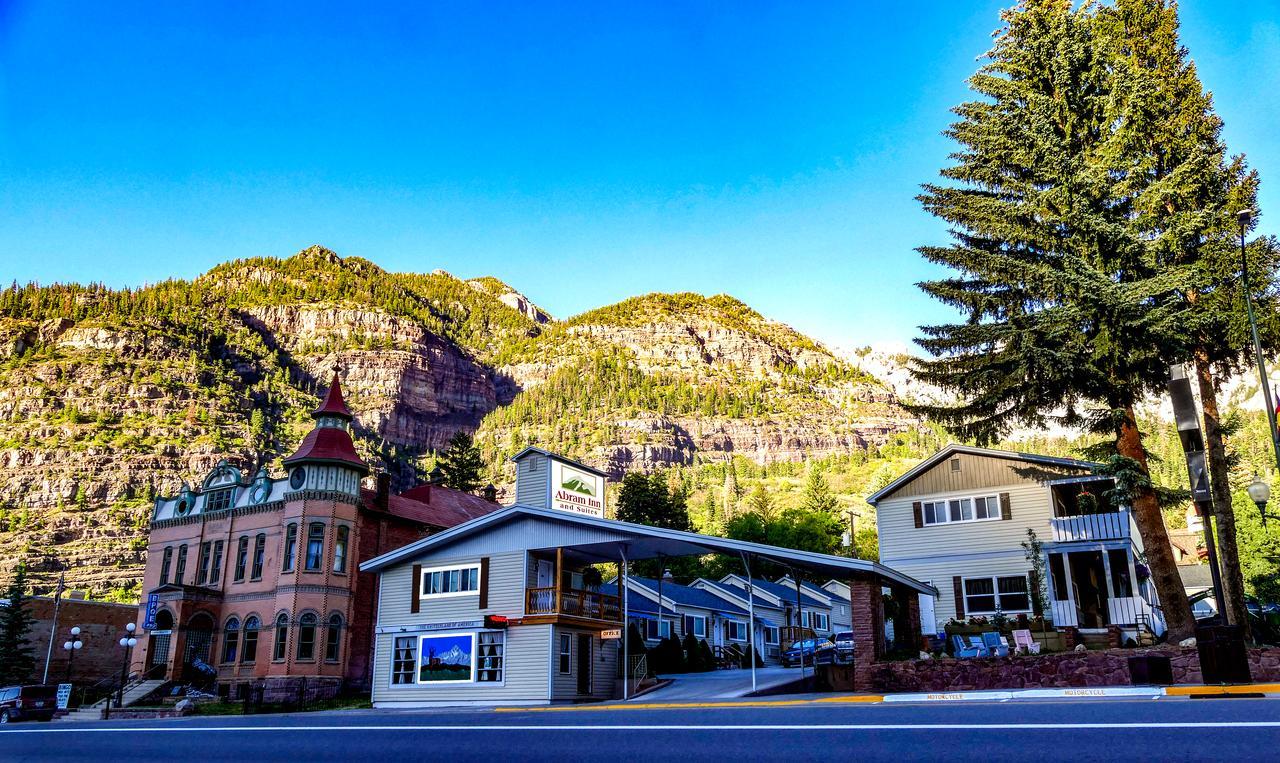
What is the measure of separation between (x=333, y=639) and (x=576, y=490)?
14.6 meters

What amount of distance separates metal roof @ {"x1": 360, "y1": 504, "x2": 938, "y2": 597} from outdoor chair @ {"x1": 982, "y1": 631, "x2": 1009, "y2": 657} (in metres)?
2.91

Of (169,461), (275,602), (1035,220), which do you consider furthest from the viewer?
(169,461)

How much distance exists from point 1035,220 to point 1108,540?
11.8m

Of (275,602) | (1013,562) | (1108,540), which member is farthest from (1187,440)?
(275,602)

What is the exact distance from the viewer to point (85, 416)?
166375mm

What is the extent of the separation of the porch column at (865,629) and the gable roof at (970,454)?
10948 mm

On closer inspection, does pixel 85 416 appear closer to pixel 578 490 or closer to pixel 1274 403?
pixel 578 490

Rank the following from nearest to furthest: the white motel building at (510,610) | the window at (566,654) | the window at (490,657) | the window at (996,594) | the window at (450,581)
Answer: the white motel building at (510,610), the window at (566,654), the window at (490,657), the window at (450,581), the window at (996,594)

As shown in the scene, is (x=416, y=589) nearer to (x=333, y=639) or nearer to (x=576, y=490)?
(x=576, y=490)

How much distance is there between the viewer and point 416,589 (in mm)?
32625

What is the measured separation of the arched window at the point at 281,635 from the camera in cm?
4081

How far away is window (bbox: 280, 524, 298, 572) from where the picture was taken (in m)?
42.1

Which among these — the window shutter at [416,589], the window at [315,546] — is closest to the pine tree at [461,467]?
the window at [315,546]

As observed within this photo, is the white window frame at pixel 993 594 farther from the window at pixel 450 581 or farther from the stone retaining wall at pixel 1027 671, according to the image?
the window at pixel 450 581
